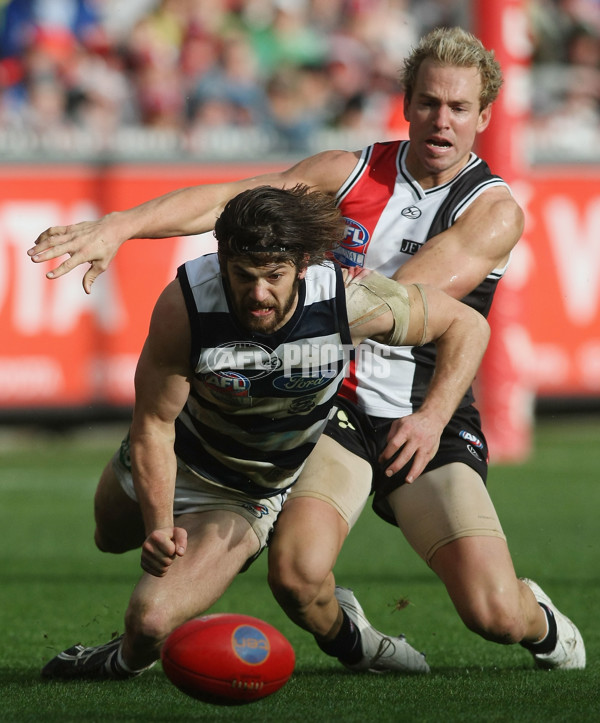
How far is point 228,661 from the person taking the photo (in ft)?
13.1

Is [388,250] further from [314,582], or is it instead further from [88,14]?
[88,14]

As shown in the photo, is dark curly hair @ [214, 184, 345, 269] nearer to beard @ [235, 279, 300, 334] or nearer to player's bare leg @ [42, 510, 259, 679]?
beard @ [235, 279, 300, 334]

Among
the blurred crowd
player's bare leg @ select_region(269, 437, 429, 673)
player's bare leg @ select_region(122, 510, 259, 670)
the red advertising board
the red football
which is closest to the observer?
the red football

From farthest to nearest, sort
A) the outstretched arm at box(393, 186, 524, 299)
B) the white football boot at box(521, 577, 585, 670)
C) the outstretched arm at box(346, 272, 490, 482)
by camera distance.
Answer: the white football boot at box(521, 577, 585, 670) → the outstretched arm at box(393, 186, 524, 299) → the outstretched arm at box(346, 272, 490, 482)

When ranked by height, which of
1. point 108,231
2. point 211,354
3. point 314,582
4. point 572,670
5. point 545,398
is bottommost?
point 545,398

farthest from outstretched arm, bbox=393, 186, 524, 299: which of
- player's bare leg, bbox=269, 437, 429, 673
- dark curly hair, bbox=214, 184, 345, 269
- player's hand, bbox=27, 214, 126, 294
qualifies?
player's hand, bbox=27, 214, 126, 294

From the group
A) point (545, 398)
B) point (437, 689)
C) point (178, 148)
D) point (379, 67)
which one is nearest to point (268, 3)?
point (379, 67)

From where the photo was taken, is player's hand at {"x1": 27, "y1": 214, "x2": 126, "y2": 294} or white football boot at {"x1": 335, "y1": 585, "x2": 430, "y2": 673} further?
white football boot at {"x1": 335, "y1": 585, "x2": 430, "y2": 673}

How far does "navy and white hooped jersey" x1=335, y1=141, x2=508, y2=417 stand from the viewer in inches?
199

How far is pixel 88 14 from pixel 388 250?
1028cm

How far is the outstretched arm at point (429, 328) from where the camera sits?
171 inches

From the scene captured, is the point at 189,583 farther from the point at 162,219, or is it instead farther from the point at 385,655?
the point at 162,219

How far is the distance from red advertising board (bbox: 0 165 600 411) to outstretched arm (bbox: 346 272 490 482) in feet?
24.4

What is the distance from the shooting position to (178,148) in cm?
1262
